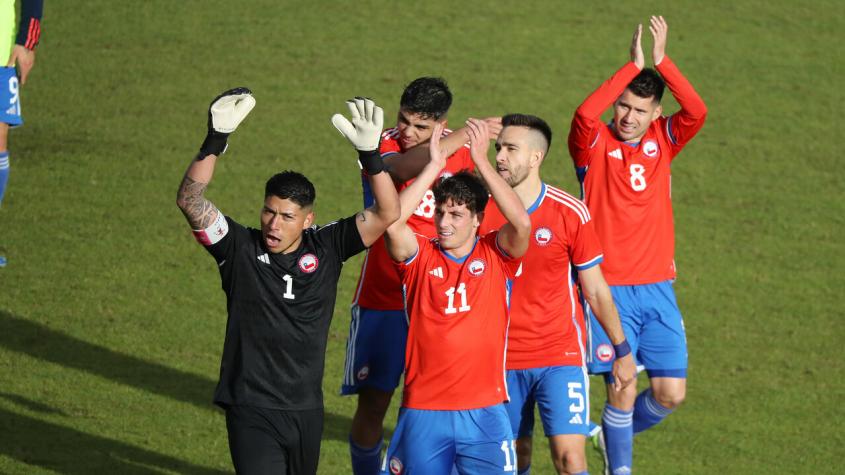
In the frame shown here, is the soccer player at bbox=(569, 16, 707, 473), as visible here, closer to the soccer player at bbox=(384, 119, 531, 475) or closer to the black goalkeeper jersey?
the soccer player at bbox=(384, 119, 531, 475)

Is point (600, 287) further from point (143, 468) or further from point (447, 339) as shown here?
point (143, 468)

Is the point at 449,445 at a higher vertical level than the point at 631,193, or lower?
lower

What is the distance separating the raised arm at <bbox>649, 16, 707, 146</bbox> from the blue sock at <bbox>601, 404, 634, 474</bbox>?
6.86 feet

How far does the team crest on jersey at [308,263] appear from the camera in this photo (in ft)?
24.3

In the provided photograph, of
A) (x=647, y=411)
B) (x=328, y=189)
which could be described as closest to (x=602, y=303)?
(x=647, y=411)

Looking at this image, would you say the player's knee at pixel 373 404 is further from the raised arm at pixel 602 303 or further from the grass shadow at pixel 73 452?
the raised arm at pixel 602 303

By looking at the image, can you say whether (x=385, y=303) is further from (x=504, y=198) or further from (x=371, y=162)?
(x=371, y=162)

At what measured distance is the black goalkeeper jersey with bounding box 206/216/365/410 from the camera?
7.33 m

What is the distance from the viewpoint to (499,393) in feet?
25.1

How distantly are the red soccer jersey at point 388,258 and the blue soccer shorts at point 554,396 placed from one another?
1035 mm

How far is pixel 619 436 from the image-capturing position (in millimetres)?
9578

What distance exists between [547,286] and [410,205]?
134 cm

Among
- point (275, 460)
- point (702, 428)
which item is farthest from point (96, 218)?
point (275, 460)

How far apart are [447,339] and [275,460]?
3.90 ft
